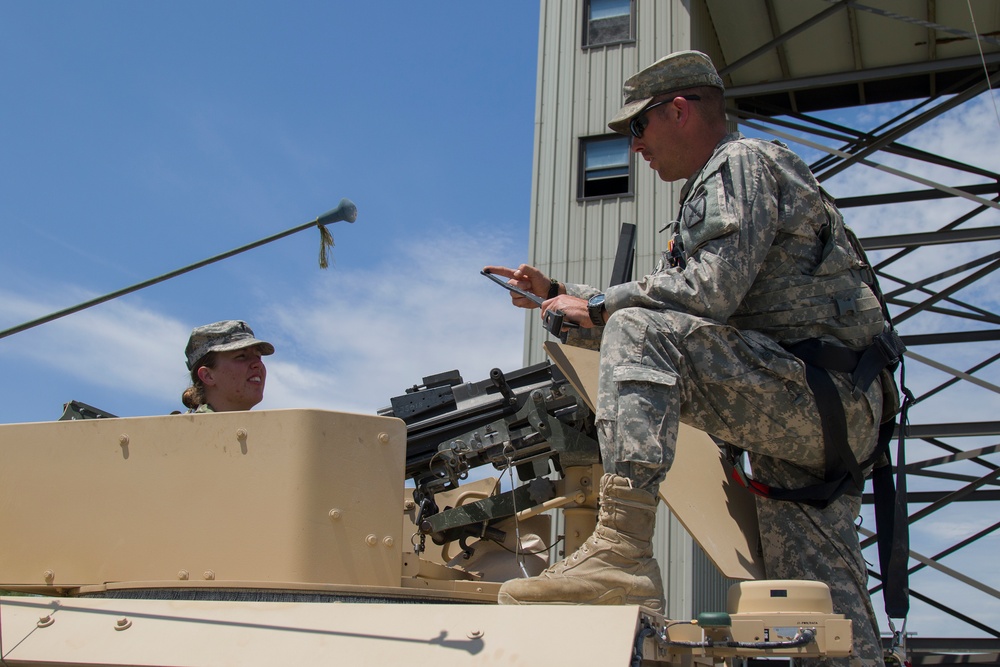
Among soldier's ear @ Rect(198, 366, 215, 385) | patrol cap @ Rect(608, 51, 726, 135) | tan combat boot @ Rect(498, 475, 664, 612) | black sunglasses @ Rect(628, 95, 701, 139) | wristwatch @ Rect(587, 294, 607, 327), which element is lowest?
tan combat boot @ Rect(498, 475, 664, 612)

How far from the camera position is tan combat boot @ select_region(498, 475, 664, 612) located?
107 inches

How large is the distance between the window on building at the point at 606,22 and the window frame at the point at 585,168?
1150 mm

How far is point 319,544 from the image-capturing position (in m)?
3.17

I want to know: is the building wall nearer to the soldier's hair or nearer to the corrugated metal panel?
the corrugated metal panel

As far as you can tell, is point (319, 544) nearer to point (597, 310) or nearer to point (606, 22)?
point (597, 310)

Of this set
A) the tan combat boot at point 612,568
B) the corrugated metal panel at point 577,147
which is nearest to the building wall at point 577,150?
the corrugated metal panel at point 577,147

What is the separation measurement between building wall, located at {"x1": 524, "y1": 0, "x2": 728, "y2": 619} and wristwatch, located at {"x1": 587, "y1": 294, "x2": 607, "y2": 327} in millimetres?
6214

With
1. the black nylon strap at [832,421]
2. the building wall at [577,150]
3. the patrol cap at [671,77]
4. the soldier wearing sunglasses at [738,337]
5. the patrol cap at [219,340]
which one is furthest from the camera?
the building wall at [577,150]

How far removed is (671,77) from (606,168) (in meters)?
6.94

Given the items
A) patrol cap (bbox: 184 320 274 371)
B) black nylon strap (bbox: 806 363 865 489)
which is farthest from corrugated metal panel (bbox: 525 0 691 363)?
black nylon strap (bbox: 806 363 865 489)

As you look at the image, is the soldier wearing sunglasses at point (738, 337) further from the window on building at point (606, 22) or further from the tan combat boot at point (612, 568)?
the window on building at point (606, 22)

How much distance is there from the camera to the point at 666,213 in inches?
392

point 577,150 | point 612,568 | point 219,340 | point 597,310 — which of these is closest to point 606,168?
point 577,150

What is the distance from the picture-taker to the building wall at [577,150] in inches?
392
